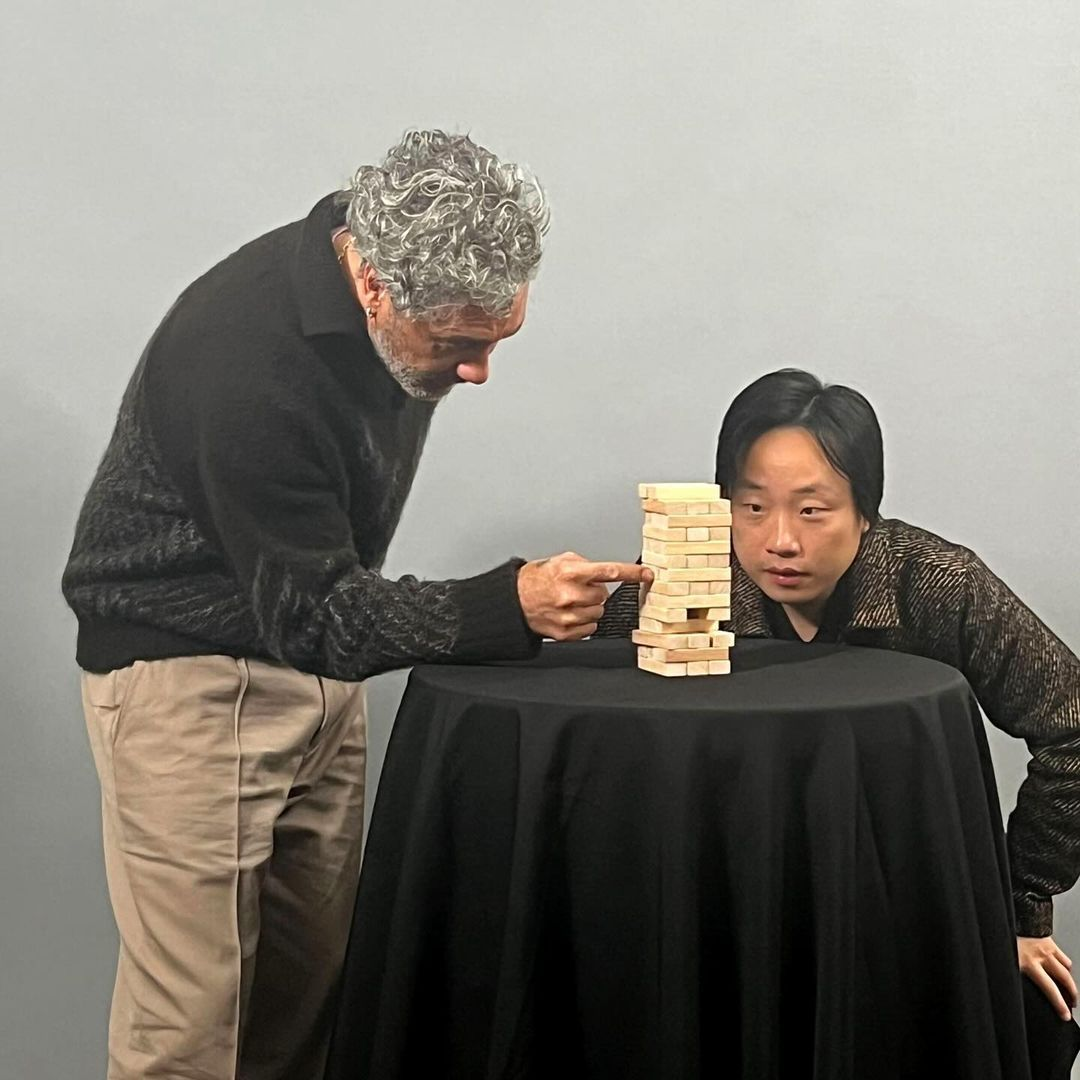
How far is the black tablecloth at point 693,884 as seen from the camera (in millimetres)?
1723

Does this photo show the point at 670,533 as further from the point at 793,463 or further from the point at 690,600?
the point at 793,463

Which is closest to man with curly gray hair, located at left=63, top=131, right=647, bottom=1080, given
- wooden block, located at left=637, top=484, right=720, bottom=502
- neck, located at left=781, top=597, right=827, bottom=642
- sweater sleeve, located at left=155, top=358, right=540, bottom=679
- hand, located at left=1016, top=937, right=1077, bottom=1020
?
sweater sleeve, located at left=155, top=358, right=540, bottom=679

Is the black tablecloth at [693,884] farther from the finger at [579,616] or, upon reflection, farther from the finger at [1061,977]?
the finger at [1061,977]

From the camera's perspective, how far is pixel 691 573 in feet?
6.31

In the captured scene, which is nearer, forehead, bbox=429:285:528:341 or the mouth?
forehead, bbox=429:285:528:341

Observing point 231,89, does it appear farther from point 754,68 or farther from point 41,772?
point 41,772

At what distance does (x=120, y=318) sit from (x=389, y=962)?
1177mm

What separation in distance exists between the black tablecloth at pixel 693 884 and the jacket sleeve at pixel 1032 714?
375mm

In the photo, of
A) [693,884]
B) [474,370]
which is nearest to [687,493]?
[474,370]

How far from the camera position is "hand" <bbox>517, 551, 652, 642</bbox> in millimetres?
1917

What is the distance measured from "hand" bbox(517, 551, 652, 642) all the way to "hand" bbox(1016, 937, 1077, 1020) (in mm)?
909

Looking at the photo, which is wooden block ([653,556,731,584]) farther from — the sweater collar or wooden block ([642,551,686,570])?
the sweater collar

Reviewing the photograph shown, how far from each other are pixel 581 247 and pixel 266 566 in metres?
0.91

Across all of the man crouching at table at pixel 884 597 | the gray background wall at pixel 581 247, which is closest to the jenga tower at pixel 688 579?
the man crouching at table at pixel 884 597
